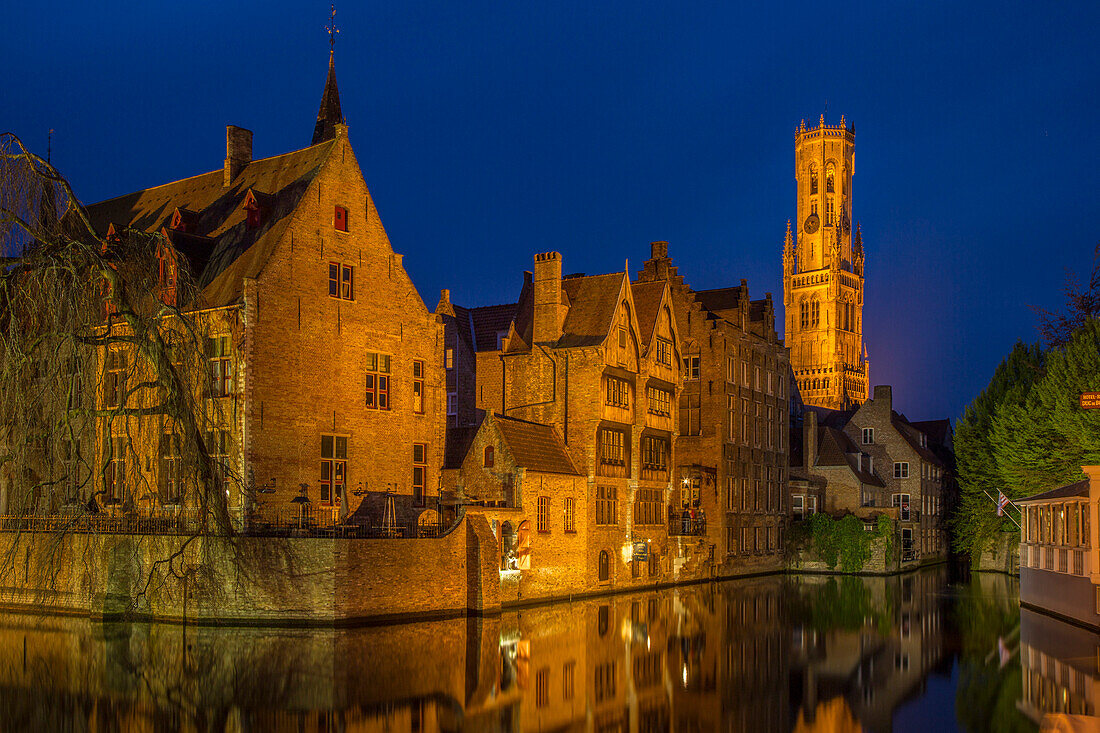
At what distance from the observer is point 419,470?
147 feet

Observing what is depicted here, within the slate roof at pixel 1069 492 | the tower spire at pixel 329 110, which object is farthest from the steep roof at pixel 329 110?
the slate roof at pixel 1069 492

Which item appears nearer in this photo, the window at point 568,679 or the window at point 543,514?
the window at point 568,679

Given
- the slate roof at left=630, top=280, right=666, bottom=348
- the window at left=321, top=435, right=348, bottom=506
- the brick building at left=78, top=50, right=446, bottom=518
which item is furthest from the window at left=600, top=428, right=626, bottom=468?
the window at left=321, top=435, right=348, bottom=506

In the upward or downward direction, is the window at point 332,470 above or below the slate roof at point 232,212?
below

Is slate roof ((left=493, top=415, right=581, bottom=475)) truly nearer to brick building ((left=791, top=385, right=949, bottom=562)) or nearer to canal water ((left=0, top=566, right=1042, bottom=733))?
canal water ((left=0, top=566, right=1042, bottom=733))

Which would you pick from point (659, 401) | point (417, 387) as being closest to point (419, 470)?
point (417, 387)

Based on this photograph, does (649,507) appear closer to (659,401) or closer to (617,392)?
(659,401)

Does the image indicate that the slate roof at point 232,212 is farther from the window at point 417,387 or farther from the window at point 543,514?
the window at point 543,514

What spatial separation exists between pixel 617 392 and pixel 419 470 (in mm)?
9279

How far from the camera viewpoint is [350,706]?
21906 millimetres

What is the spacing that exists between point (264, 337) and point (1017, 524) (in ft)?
142

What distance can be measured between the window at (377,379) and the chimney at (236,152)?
1047cm

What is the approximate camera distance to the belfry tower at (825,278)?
175 metres

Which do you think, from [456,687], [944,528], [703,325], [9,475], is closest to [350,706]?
[456,687]
